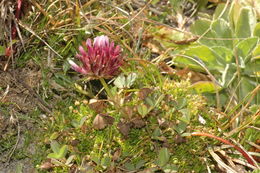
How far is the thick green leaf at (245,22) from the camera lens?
2.62 meters

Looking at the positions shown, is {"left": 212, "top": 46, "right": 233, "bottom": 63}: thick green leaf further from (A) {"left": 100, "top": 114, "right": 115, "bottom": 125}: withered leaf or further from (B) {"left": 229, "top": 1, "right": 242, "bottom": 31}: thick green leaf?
(A) {"left": 100, "top": 114, "right": 115, "bottom": 125}: withered leaf

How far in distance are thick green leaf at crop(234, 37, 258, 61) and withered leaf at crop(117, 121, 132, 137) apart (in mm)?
829

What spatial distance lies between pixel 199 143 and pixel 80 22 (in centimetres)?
92

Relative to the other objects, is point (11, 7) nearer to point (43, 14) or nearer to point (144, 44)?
point (43, 14)

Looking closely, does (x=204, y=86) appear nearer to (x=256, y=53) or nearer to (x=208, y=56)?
(x=208, y=56)

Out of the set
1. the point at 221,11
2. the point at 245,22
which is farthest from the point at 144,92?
the point at 221,11

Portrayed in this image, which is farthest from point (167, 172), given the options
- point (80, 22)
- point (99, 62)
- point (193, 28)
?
point (193, 28)

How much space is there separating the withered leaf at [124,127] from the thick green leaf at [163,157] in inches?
7.2

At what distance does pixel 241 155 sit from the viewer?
2.22 metres

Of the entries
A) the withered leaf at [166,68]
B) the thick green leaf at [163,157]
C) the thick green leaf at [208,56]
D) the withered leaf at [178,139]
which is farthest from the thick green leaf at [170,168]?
the thick green leaf at [208,56]

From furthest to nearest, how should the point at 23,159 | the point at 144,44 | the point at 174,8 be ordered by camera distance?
1. the point at 174,8
2. the point at 144,44
3. the point at 23,159

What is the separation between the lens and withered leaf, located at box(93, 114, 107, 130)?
2000 millimetres

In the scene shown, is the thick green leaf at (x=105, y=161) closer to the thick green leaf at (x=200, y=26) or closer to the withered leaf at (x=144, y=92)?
the withered leaf at (x=144, y=92)

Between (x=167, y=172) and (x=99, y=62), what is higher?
(x=99, y=62)
